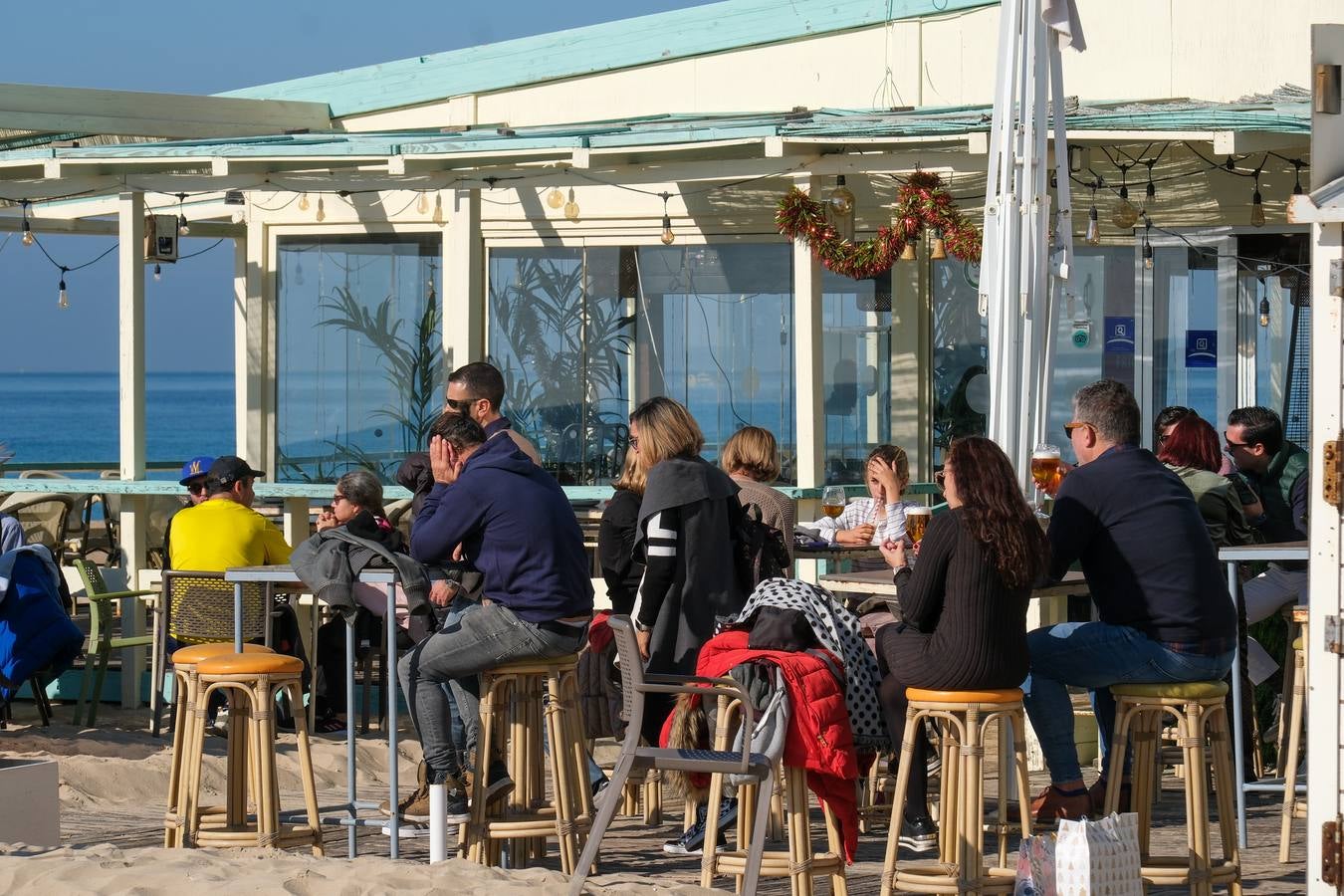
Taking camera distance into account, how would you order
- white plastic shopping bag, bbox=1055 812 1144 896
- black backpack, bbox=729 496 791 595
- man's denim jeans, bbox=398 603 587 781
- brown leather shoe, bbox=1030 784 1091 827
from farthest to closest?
black backpack, bbox=729 496 791 595 < man's denim jeans, bbox=398 603 587 781 < brown leather shoe, bbox=1030 784 1091 827 < white plastic shopping bag, bbox=1055 812 1144 896

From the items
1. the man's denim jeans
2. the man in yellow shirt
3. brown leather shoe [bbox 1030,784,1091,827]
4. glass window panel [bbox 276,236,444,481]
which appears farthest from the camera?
glass window panel [bbox 276,236,444,481]

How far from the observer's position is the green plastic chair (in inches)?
382

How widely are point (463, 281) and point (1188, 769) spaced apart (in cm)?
591

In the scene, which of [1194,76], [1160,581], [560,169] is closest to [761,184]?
[560,169]

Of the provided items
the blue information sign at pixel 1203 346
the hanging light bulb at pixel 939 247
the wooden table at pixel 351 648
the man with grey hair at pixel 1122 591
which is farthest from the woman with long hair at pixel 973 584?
the blue information sign at pixel 1203 346

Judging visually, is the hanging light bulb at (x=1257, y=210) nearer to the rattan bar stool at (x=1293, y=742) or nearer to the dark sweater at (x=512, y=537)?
the rattan bar stool at (x=1293, y=742)

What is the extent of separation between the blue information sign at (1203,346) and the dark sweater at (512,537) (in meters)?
5.66

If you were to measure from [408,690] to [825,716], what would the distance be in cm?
153

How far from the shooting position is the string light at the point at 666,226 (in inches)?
435

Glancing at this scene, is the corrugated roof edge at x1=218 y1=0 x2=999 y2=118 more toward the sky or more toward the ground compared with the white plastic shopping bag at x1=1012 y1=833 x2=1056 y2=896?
more toward the sky

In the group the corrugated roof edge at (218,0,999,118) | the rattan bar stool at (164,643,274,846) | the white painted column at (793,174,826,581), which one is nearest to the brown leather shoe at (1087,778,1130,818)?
the rattan bar stool at (164,643,274,846)

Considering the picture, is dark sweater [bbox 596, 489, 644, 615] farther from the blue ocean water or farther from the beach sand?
the blue ocean water

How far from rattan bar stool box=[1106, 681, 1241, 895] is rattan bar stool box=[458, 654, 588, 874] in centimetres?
171

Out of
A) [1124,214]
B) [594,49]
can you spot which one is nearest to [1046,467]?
[1124,214]
